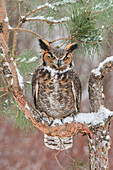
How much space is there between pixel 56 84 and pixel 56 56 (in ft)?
0.41

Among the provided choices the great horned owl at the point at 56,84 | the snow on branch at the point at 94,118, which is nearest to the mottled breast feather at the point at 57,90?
the great horned owl at the point at 56,84

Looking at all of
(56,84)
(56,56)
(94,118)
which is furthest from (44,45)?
(94,118)

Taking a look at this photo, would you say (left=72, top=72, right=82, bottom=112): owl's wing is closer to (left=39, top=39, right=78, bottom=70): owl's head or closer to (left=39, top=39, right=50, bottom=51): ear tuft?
(left=39, top=39, right=78, bottom=70): owl's head

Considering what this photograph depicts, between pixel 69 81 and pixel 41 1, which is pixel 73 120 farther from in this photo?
pixel 41 1

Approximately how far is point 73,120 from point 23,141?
125 centimetres

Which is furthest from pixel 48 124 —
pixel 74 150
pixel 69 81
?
pixel 74 150

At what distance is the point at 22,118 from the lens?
43.6 inches

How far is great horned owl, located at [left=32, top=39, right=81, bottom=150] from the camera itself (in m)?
0.92

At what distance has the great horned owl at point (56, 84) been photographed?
3.02 feet

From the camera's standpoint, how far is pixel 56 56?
2.91 ft

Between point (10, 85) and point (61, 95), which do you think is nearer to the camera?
point (10, 85)

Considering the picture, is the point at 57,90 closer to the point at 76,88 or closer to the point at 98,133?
the point at 76,88

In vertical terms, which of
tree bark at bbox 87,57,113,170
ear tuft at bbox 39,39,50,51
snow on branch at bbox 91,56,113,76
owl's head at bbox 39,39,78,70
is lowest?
tree bark at bbox 87,57,113,170

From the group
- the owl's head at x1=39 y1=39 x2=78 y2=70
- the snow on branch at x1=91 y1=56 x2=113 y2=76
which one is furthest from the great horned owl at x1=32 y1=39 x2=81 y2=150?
the snow on branch at x1=91 y1=56 x2=113 y2=76
